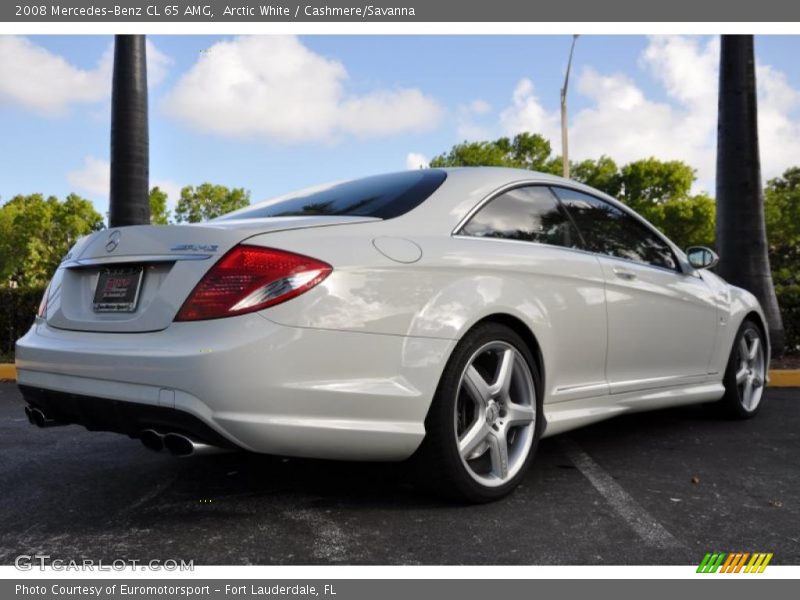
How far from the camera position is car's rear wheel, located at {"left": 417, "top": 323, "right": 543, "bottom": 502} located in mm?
2830

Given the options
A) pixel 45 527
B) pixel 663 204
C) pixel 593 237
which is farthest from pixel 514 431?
pixel 663 204

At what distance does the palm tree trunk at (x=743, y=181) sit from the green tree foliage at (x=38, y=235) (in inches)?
1623

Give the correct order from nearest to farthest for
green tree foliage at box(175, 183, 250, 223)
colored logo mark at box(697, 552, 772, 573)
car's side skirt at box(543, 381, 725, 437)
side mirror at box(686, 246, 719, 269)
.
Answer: colored logo mark at box(697, 552, 772, 573) → car's side skirt at box(543, 381, 725, 437) → side mirror at box(686, 246, 719, 269) → green tree foliage at box(175, 183, 250, 223)

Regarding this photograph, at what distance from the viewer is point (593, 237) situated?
155 inches

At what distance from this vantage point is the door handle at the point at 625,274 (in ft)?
12.8

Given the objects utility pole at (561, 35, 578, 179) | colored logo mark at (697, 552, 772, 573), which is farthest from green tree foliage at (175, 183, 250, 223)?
colored logo mark at (697, 552, 772, 573)

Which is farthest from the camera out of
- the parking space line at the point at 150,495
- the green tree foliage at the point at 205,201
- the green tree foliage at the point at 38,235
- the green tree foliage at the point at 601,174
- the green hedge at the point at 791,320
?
the green tree foliage at the point at 205,201

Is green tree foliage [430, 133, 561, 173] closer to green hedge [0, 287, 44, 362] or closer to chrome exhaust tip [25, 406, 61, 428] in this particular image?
green hedge [0, 287, 44, 362]

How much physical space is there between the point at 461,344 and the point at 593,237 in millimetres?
1402

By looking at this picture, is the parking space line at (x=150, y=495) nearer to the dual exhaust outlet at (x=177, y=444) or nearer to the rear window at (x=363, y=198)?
the dual exhaust outlet at (x=177, y=444)

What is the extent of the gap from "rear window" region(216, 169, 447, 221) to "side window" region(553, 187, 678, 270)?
0.88 meters

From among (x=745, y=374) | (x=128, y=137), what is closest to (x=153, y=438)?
(x=745, y=374)

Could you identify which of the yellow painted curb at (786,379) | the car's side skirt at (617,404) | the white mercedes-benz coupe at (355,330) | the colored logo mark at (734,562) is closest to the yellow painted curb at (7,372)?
the white mercedes-benz coupe at (355,330)

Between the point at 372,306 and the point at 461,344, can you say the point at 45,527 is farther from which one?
the point at 461,344
